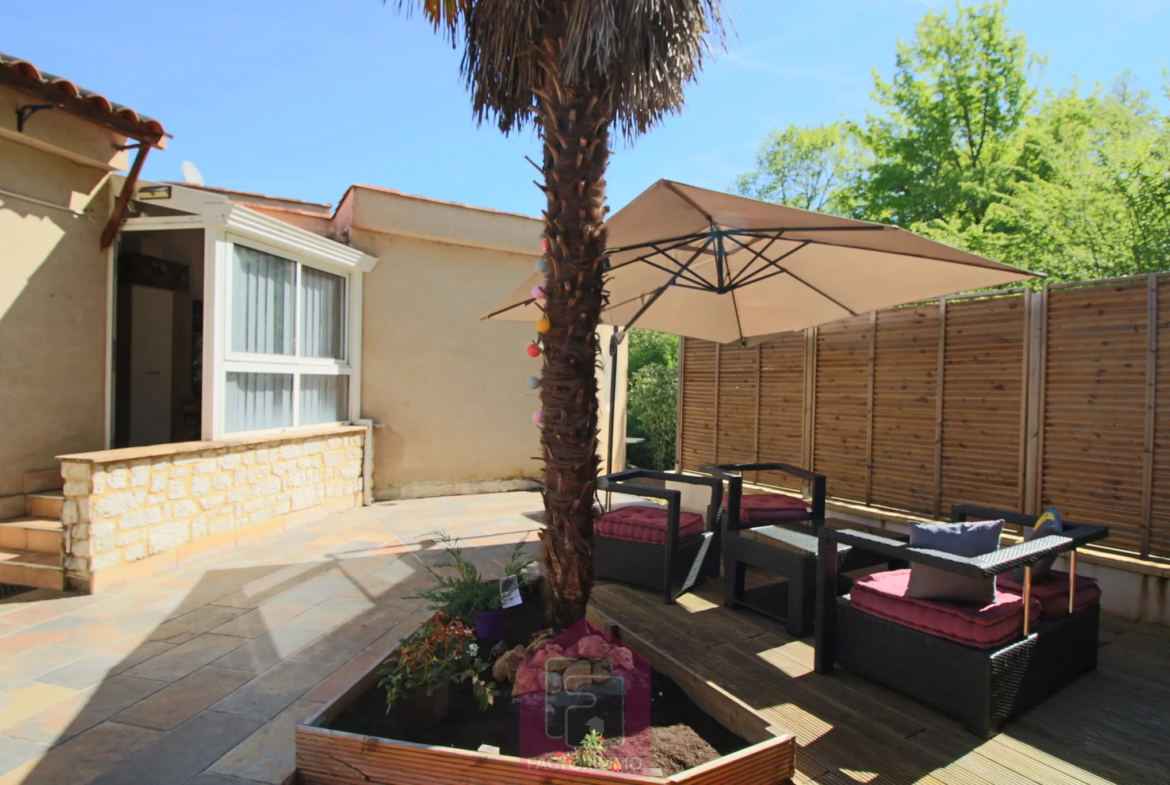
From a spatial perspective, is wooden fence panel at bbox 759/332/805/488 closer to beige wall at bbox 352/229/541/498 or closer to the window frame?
beige wall at bbox 352/229/541/498

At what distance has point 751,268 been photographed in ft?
17.4

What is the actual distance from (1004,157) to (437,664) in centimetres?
2353

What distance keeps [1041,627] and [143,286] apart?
366 inches

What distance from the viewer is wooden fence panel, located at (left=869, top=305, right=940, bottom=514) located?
555 centimetres

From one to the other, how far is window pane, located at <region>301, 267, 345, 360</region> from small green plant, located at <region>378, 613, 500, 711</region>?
5.46 meters

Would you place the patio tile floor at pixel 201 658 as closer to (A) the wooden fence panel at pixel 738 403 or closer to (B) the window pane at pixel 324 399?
(B) the window pane at pixel 324 399

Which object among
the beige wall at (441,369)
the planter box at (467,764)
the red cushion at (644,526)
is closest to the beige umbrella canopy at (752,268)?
the red cushion at (644,526)

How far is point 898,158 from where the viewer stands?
846 inches

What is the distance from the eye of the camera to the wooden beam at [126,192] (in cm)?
600

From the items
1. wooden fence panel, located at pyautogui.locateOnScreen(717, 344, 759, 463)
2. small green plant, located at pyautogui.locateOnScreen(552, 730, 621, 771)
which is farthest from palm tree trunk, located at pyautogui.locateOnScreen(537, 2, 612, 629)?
wooden fence panel, located at pyautogui.locateOnScreen(717, 344, 759, 463)

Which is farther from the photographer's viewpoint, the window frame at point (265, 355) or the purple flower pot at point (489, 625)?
the window frame at point (265, 355)

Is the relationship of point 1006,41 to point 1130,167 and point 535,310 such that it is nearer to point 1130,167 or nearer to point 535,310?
point 1130,167

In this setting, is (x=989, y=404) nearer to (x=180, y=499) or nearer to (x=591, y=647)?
(x=591, y=647)

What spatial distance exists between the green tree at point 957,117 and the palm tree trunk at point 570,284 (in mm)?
19843
